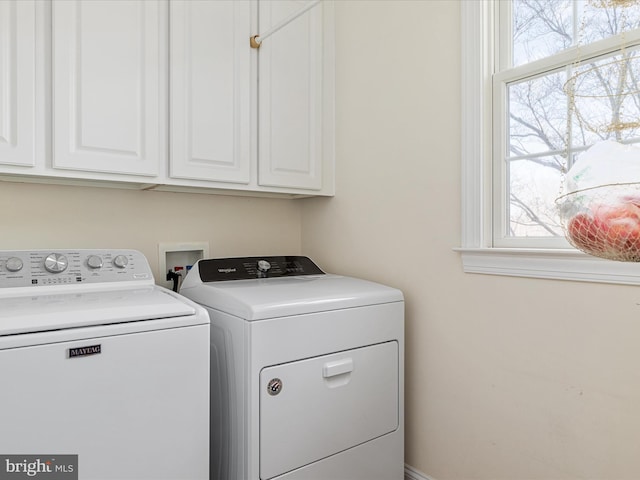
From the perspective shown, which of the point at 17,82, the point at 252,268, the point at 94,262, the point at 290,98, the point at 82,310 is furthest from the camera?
the point at 290,98

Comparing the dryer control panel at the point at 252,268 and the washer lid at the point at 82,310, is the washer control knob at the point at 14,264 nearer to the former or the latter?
the washer lid at the point at 82,310

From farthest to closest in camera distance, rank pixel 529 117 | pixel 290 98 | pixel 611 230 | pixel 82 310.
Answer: pixel 290 98, pixel 529 117, pixel 82 310, pixel 611 230

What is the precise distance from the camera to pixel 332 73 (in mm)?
2188

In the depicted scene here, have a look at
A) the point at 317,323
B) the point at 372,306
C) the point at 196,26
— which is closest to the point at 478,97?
the point at 372,306

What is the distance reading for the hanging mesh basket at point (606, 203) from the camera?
2.23 ft

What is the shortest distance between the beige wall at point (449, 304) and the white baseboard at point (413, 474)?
2cm

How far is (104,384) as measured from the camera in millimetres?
1147

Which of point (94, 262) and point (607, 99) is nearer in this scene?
point (607, 99)

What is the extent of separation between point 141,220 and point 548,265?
164 cm

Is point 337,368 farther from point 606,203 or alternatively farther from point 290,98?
point 290,98

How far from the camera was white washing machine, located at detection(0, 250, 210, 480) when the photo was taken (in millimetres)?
1056

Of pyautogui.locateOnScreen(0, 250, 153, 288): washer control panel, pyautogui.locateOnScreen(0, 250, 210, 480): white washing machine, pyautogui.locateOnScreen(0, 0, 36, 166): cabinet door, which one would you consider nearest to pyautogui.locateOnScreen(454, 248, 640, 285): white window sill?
pyautogui.locateOnScreen(0, 250, 210, 480): white washing machine

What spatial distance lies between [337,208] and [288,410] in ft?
3.51

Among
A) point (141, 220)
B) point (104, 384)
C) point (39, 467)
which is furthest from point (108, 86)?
point (39, 467)
